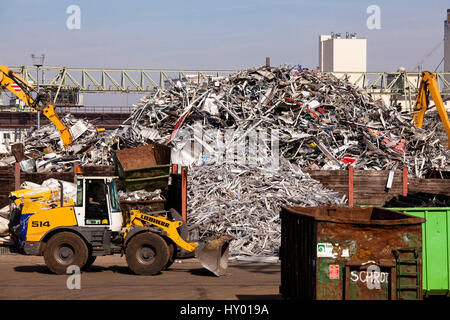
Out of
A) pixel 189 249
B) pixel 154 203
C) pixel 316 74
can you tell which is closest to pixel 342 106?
pixel 316 74

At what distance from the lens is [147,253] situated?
14.8m

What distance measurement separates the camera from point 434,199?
71.9 ft

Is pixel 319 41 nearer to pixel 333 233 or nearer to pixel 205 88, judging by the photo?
pixel 205 88

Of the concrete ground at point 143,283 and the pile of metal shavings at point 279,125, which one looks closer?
the concrete ground at point 143,283

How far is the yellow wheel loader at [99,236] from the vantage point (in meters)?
14.7

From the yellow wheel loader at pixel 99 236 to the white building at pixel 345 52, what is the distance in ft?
391

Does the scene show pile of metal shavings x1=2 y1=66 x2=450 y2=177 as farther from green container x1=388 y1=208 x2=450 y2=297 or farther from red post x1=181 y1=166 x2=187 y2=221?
green container x1=388 y1=208 x2=450 y2=297

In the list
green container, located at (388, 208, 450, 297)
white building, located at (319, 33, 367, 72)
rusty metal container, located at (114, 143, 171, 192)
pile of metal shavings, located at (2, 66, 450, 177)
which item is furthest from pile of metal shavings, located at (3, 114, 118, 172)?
white building, located at (319, 33, 367, 72)

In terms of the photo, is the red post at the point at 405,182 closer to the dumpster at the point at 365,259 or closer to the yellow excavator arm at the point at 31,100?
the dumpster at the point at 365,259

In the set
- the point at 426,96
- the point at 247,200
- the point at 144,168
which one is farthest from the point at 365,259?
the point at 426,96

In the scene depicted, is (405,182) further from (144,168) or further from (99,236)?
(99,236)

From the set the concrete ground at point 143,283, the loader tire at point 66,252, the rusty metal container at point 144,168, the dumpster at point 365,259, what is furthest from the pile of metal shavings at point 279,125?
the dumpster at point 365,259

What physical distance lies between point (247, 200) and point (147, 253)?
5.95 m

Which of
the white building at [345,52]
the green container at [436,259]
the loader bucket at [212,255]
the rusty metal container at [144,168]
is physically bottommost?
the loader bucket at [212,255]
